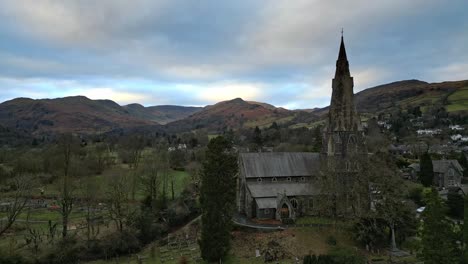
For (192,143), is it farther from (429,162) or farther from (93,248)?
(93,248)

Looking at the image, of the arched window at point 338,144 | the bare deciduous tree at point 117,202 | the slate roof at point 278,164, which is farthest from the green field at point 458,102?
the bare deciduous tree at point 117,202

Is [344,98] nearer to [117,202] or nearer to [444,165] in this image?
[117,202]

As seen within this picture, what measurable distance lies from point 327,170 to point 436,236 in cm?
1766

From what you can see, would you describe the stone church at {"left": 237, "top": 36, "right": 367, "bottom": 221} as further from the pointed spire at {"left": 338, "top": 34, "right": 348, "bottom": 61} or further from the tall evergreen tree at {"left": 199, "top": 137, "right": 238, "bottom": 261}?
the tall evergreen tree at {"left": 199, "top": 137, "right": 238, "bottom": 261}

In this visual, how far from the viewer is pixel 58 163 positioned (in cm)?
6306

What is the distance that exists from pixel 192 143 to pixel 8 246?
88676 millimetres

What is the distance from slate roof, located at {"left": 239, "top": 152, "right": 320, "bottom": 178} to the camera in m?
48.2

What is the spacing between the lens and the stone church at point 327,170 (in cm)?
4481

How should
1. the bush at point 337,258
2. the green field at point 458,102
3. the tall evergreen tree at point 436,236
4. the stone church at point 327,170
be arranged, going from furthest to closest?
the green field at point 458,102 < the stone church at point 327,170 < the bush at point 337,258 < the tall evergreen tree at point 436,236

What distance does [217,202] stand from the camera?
119 feet

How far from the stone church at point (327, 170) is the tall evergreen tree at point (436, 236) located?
14717 mm

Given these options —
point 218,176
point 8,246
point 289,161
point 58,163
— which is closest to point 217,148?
point 218,176

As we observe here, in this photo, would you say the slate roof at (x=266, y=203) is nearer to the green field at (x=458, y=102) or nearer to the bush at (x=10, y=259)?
the bush at (x=10, y=259)

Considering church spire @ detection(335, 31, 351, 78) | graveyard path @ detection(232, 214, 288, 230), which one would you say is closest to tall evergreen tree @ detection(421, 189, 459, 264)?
graveyard path @ detection(232, 214, 288, 230)
